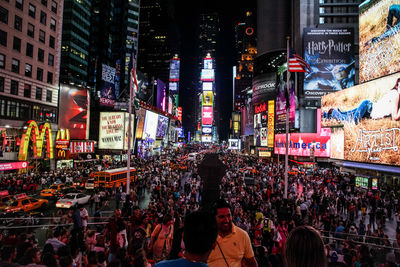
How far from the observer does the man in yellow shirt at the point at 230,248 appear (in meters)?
3.46

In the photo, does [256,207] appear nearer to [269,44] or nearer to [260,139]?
[260,139]

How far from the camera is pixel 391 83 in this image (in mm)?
27953

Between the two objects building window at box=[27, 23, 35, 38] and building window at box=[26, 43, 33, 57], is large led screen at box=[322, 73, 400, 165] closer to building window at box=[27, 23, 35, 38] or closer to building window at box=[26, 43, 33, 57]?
building window at box=[26, 43, 33, 57]

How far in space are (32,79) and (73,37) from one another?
37136mm

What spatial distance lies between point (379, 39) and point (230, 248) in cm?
3830

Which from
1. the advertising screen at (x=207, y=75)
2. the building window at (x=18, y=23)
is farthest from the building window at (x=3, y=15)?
the advertising screen at (x=207, y=75)

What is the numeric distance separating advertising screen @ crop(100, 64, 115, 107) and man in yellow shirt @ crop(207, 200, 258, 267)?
4956cm

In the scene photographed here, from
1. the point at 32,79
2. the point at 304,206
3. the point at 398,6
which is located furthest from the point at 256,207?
the point at 32,79

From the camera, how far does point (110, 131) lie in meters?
51.9

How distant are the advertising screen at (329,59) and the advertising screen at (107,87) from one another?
45.4 meters

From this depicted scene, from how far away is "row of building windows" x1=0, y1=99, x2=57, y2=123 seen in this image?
3206cm

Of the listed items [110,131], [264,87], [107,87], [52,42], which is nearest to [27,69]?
[52,42]

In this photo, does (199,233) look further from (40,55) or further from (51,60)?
(51,60)

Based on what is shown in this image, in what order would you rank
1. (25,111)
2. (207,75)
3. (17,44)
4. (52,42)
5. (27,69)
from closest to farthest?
1. (17,44)
2. (25,111)
3. (27,69)
4. (52,42)
5. (207,75)
